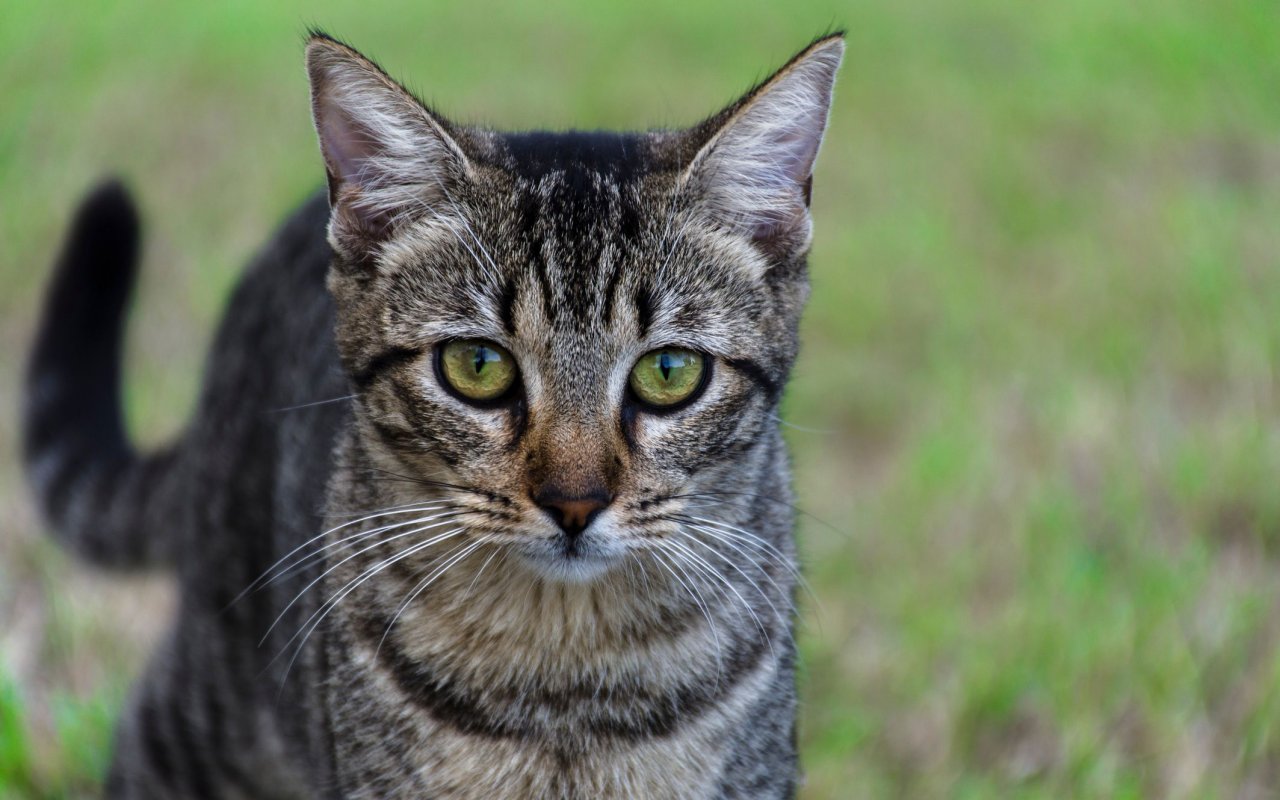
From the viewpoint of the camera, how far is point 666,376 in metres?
2.12

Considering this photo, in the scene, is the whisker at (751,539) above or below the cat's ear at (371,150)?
below

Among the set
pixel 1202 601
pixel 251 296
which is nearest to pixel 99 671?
pixel 251 296

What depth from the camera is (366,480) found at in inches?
91.4

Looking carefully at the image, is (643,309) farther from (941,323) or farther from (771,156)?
(941,323)

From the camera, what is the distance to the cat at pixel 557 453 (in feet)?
6.76

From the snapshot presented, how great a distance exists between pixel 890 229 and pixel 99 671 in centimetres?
366

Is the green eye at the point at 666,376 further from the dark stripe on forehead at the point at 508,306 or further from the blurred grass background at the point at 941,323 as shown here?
the blurred grass background at the point at 941,323

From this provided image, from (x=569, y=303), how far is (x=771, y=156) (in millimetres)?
444

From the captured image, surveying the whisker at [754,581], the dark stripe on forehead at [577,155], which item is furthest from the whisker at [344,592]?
the dark stripe on forehead at [577,155]

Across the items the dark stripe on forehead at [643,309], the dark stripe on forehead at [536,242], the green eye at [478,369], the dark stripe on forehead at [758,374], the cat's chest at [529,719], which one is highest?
the dark stripe on forehead at [536,242]

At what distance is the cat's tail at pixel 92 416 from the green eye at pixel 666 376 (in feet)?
4.81

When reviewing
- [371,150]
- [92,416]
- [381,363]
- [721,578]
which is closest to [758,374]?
[721,578]

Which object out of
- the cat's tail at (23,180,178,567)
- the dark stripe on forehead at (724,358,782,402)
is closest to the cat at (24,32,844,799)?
Result: the dark stripe on forehead at (724,358,782,402)

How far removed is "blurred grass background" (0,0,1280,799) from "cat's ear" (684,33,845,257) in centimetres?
101
